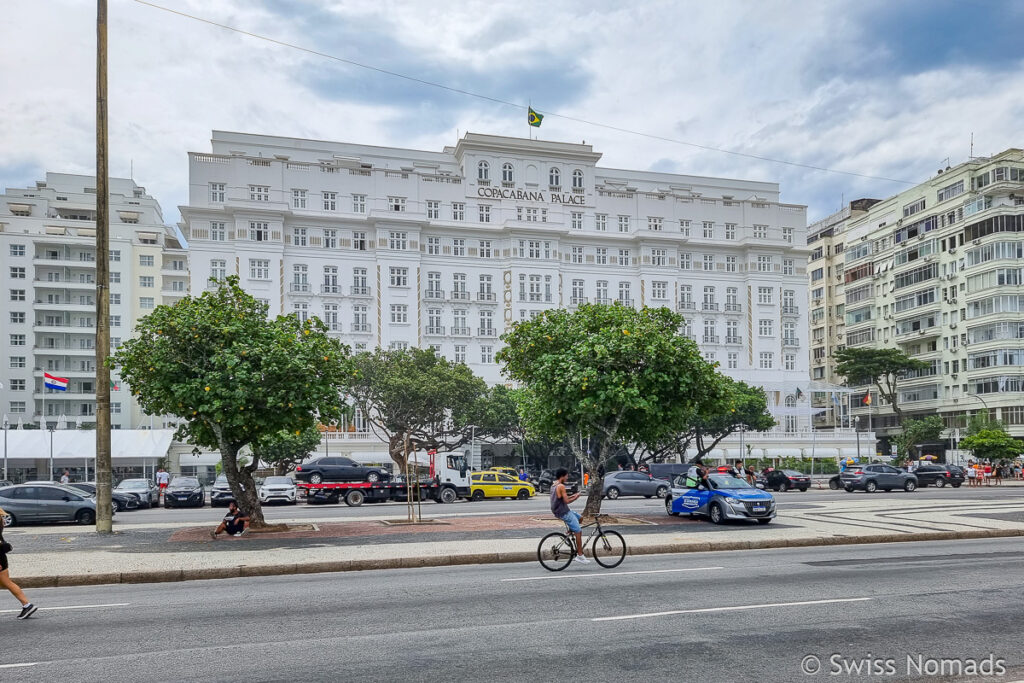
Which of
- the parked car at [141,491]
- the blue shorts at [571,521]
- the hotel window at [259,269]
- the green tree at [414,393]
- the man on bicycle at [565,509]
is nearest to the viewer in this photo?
the man on bicycle at [565,509]

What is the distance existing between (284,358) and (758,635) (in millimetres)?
14891

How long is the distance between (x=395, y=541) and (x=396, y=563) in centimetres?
348

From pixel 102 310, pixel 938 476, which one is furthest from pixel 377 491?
pixel 938 476

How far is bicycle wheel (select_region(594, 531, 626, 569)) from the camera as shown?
15.0 m

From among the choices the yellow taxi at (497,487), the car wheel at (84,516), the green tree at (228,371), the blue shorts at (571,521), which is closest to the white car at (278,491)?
the yellow taxi at (497,487)

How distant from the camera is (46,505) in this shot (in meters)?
28.0

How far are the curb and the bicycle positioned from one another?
1.99 metres

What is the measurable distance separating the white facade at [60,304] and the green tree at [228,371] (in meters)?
69.1

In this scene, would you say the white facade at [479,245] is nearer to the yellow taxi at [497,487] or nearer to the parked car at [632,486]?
the parked car at [632,486]

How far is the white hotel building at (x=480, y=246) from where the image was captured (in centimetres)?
7331

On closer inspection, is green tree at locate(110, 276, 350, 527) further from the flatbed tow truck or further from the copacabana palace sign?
the copacabana palace sign

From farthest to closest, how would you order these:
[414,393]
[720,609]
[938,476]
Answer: [414,393] → [938,476] → [720,609]

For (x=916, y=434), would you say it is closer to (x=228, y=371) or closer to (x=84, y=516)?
(x=84, y=516)

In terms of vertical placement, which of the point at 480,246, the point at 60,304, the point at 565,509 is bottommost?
the point at 565,509
